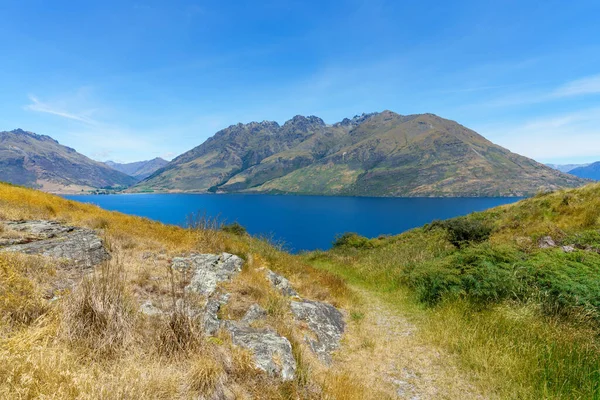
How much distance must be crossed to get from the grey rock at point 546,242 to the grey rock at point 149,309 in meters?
13.7

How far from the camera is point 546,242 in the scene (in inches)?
459

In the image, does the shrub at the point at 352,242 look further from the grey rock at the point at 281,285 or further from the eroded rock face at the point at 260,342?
the eroded rock face at the point at 260,342

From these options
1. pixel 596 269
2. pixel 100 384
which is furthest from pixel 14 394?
pixel 596 269

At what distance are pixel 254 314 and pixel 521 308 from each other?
22.4ft

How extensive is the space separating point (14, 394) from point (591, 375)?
819 centimetres

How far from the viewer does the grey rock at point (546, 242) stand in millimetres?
11406

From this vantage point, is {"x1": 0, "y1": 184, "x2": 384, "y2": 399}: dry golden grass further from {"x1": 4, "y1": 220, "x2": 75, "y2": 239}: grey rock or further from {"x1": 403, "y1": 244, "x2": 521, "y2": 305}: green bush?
{"x1": 403, "y1": 244, "x2": 521, "y2": 305}: green bush

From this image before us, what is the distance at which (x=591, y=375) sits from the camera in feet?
16.5

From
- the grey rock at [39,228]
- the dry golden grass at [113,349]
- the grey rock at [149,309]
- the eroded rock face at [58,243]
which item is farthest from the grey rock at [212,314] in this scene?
the grey rock at [39,228]

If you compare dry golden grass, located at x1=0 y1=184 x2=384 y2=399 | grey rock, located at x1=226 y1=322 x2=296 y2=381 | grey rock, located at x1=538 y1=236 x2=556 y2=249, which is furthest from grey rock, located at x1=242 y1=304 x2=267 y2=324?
grey rock, located at x1=538 y1=236 x2=556 y2=249

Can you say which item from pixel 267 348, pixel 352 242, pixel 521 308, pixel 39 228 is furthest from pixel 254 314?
pixel 352 242

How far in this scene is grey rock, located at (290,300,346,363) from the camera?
673 centimetres

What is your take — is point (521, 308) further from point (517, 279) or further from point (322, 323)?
point (322, 323)

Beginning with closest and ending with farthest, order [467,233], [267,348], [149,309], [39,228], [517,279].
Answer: [267,348]
[149,309]
[517,279]
[39,228]
[467,233]
